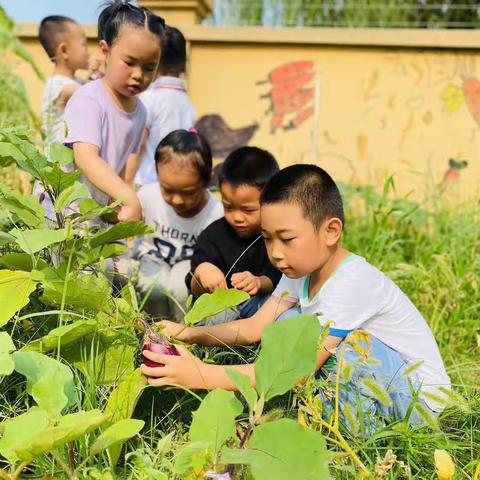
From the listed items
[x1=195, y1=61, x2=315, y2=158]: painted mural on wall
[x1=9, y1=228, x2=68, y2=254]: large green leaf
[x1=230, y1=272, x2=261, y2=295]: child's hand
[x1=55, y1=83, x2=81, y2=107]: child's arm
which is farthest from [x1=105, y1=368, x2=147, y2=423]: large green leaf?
[x1=195, y1=61, x2=315, y2=158]: painted mural on wall

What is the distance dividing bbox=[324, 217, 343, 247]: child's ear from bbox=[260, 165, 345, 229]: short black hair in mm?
19

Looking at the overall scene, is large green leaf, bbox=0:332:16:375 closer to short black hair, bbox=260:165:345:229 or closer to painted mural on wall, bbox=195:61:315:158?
short black hair, bbox=260:165:345:229

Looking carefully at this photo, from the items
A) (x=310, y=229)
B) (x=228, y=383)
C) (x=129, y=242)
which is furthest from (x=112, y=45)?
(x=228, y=383)

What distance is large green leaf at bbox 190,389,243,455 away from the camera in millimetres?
1437

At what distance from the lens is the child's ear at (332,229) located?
83.3 inches

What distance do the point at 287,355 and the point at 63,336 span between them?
1.83 feet

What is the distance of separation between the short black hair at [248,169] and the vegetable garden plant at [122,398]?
691mm

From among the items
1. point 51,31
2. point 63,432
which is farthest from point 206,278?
point 51,31

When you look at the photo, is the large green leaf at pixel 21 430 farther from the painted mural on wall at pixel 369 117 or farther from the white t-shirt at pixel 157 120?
the painted mural on wall at pixel 369 117

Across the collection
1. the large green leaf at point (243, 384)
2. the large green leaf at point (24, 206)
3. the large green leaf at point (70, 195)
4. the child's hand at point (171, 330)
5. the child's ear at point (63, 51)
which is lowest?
the child's hand at point (171, 330)

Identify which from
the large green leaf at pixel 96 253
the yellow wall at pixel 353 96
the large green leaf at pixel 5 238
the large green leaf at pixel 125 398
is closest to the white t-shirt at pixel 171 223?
the large green leaf at pixel 96 253

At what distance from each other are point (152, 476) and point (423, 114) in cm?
481

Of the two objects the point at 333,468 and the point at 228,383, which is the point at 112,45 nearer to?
the point at 228,383

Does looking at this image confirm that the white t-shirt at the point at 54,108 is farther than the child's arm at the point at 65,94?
No
